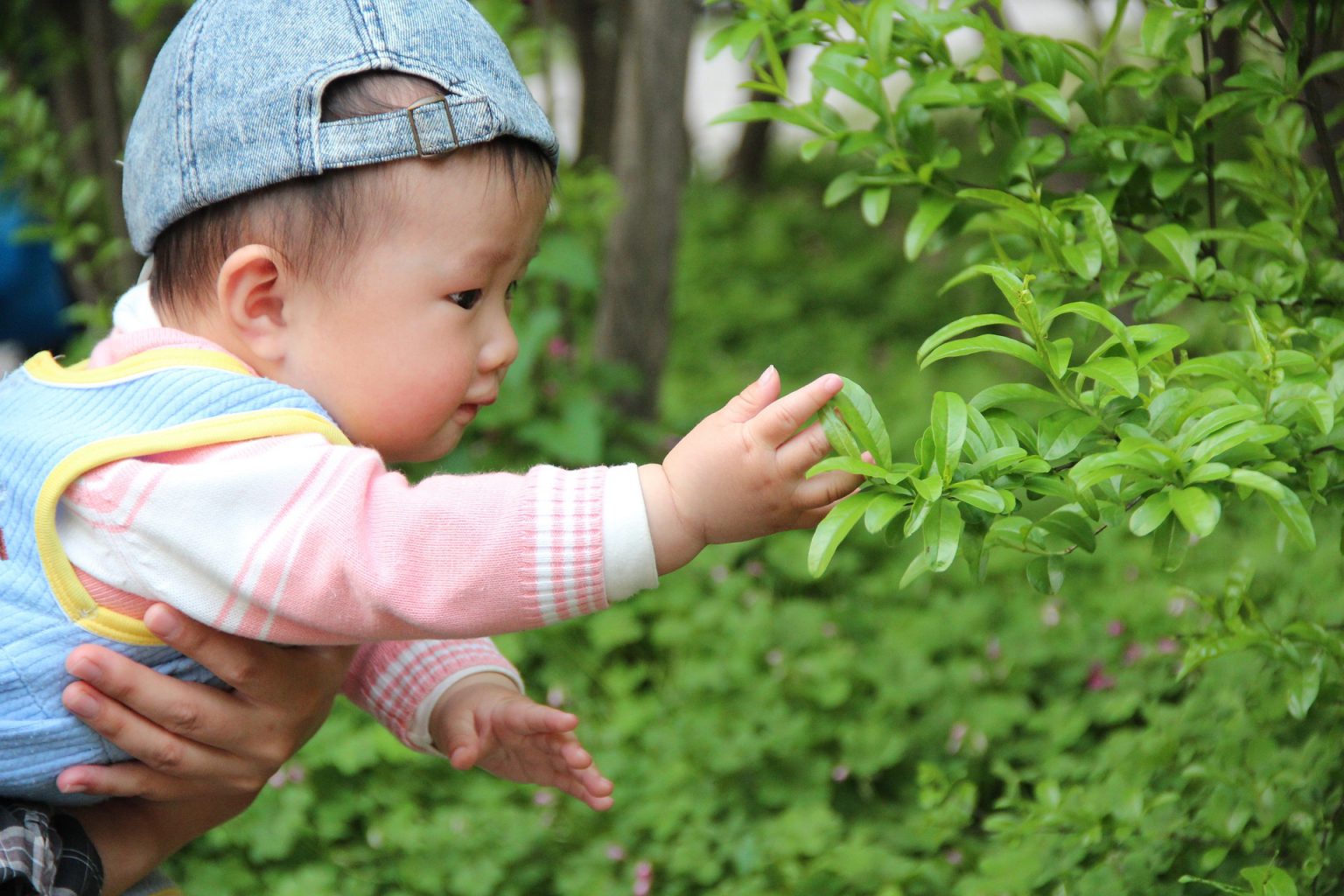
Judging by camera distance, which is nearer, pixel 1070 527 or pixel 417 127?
pixel 1070 527

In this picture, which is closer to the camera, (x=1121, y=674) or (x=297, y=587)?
(x=297, y=587)

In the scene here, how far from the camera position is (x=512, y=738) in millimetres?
1713

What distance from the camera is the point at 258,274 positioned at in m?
1.48

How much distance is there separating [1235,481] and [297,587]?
854 mm

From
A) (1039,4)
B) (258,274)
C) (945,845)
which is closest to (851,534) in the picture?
(945,845)

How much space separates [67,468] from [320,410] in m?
0.26

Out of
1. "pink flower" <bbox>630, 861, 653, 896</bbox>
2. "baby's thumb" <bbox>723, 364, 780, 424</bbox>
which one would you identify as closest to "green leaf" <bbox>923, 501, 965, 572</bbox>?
"baby's thumb" <bbox>723, 364, 780, 424</bbox>

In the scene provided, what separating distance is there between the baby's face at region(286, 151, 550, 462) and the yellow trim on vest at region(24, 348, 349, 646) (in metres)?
0.11

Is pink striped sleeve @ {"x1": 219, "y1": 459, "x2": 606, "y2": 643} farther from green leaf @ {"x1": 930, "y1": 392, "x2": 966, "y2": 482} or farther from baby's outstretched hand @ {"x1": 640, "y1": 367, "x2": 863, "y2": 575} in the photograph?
green leaf @ {"x1": 930, "y1": 392, "x2": 966, "y2": 482}

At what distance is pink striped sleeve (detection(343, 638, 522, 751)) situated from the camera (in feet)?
5.92

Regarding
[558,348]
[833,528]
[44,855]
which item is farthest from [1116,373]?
[558,348]

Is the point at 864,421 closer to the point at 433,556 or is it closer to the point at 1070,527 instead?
the point at 1070,527

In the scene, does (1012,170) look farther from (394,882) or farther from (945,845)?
(394,882)

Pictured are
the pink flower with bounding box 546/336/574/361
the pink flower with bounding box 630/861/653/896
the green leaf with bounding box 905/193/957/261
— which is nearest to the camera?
the green leaf with bounding box 905/193/957/261
